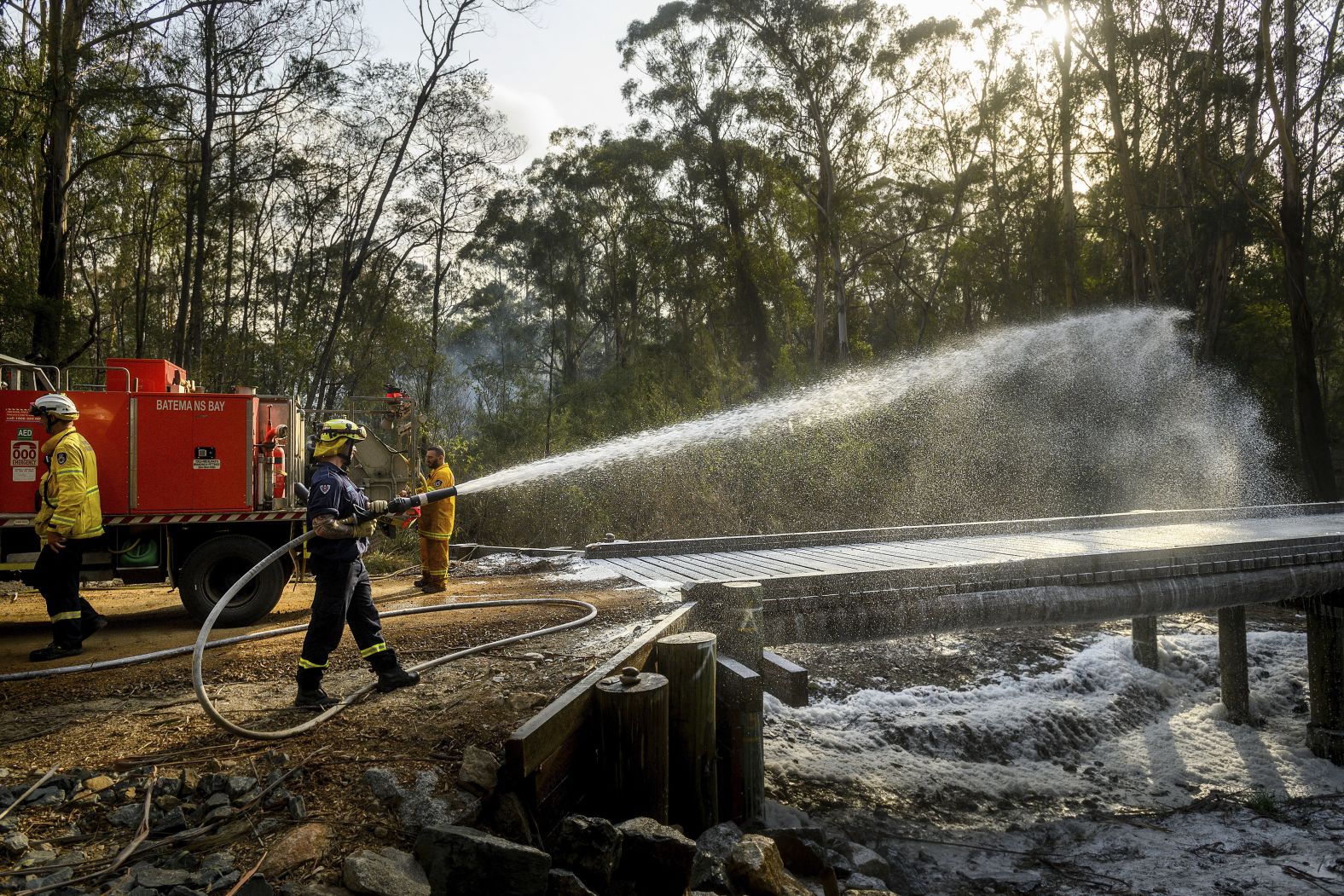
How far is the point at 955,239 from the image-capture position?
121 ft

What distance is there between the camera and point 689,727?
549 cm

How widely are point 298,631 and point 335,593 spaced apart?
2515 mm

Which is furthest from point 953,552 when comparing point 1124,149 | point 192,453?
point 1124,149

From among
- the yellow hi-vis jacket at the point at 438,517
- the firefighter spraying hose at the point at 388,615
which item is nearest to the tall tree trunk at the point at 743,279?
the yellow hi-vis jacket at the point at 438,517

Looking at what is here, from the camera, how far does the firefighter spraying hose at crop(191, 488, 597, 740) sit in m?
4.41

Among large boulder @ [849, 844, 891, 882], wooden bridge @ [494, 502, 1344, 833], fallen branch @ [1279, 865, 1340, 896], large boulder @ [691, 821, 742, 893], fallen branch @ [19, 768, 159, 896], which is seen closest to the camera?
fallen branch @ [19, 768, 159, 896]

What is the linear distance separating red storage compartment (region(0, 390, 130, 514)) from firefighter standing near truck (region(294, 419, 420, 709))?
12.1 ft

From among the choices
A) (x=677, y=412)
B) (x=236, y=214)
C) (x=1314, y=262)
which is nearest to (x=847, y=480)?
(x=677, y=412)

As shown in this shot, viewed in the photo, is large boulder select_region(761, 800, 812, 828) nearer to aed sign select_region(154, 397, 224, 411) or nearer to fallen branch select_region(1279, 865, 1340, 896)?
fallen branch select_region(1279, 865, 1340, 896)

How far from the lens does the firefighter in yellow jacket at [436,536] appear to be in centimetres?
1000

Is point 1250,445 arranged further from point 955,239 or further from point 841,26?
point 841,26

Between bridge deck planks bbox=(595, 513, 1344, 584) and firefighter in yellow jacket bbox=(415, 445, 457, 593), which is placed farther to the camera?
firefighter in yellow jacket bbox=(415, 445, 457, 593)

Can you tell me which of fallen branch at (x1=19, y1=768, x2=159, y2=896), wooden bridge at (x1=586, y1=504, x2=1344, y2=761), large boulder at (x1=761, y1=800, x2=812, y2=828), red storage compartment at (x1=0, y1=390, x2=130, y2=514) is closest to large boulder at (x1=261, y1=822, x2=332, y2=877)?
fallen branch at (x1=19, y1=768, x2=159, y2=896)

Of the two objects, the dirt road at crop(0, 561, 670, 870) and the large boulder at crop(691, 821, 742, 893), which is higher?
the dirt road at crop(0, 561, 670, 870)
